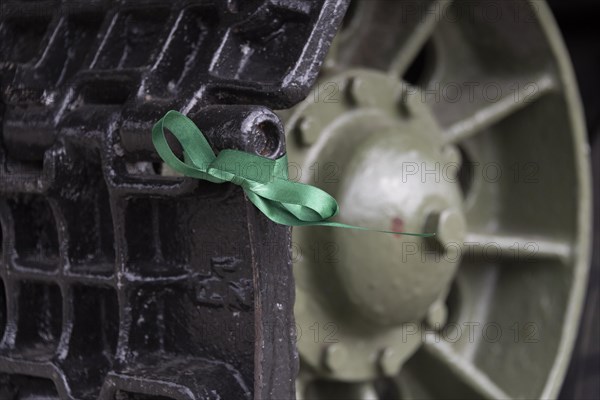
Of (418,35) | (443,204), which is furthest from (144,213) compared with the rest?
(418,35)

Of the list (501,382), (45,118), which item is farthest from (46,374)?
(501,382)

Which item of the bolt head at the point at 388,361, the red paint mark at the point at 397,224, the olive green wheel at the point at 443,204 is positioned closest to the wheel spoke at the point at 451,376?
the olive green wheel at the point at 443,204

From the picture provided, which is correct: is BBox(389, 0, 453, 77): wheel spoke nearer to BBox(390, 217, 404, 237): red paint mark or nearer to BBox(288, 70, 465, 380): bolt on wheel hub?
BBox(288, 70, 465, 380): bolt on wheel hub

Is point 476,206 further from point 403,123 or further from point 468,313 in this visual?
point 403,123

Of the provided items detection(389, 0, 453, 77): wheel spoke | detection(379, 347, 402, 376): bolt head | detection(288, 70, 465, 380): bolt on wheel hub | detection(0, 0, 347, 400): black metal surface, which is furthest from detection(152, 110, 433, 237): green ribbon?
detection(389, 0, 453, 77): wheel spoke

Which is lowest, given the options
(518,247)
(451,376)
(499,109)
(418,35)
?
(451,376)

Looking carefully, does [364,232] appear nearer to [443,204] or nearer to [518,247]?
[443,204]

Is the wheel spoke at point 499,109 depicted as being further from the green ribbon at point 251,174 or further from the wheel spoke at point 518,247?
the green ribbon at point 251,174

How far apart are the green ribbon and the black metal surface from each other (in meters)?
0.02

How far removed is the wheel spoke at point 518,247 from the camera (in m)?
1.93

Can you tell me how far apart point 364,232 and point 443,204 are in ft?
0.58

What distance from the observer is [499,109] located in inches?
74.7

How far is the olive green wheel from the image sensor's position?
5.01 feet

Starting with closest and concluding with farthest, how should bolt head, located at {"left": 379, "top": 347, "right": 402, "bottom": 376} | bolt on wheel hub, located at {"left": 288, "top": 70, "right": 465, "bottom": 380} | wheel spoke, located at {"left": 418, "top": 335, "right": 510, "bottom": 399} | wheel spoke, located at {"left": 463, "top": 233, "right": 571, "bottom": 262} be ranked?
bolt on wheel hub, located at {"left": 288, "top": 70, "right": 465, "bottom": 380}
bolt head, located at {"left": 379, "top": 347, "right": 402, "bottom": 376}
wheel spoke, located at {"left": 418, "top": 335, "right": 510, "bottom": 399}
wheel spoke, located at {"left": 463, "top": 233, "right": 571, "bottom": 262}
